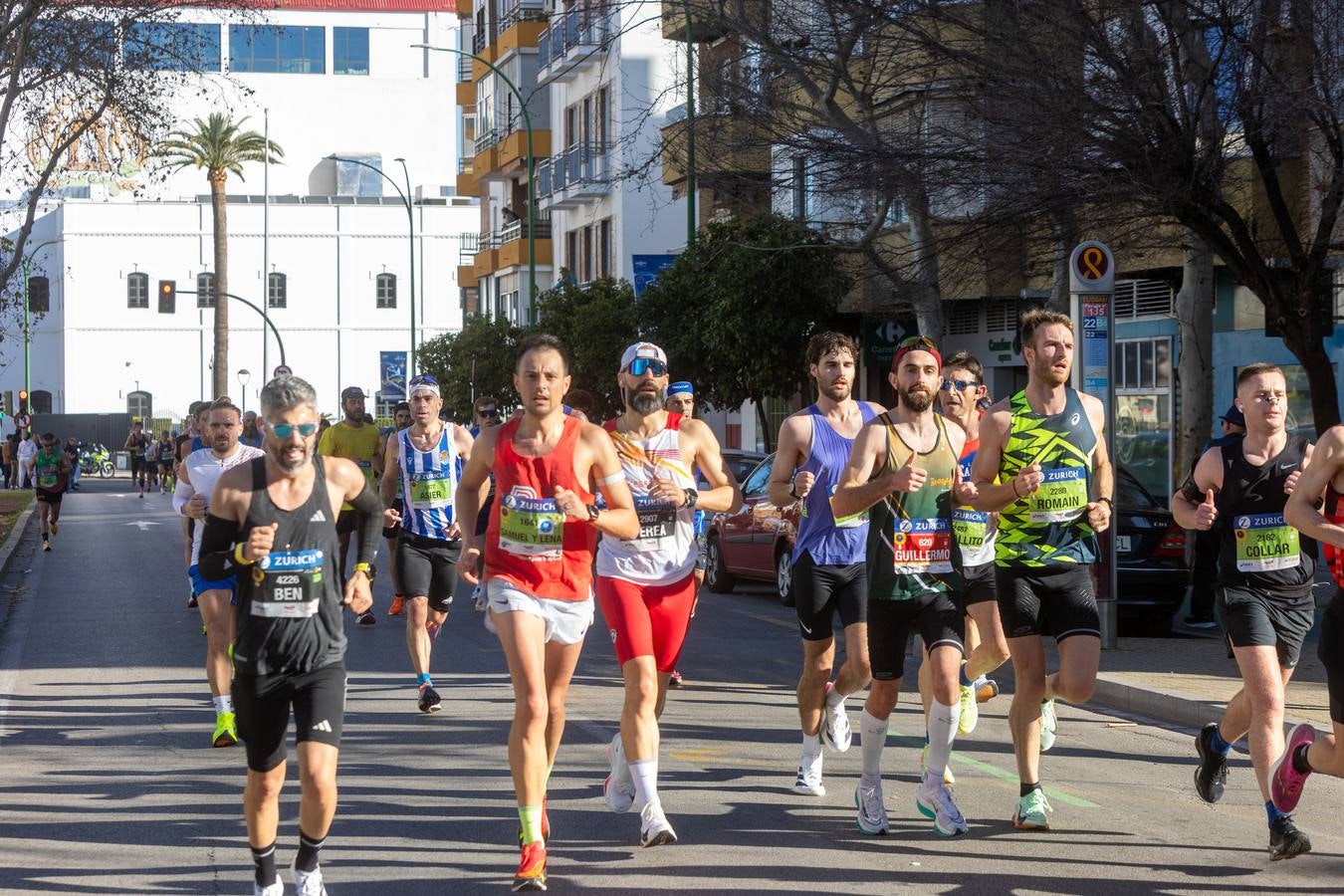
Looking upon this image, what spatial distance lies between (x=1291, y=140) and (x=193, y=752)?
36.7ft

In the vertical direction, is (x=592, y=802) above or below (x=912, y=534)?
below

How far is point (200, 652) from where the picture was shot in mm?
14195

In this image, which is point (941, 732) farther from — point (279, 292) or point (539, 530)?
point (279, 292)

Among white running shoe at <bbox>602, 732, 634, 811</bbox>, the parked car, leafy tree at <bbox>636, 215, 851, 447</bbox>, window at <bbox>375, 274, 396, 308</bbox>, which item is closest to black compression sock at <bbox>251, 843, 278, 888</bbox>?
white running shoe at <bbox>602, 732, 634, 811</bbox>

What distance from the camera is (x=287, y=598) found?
20.2 feet

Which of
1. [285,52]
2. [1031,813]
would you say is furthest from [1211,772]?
[285,52]

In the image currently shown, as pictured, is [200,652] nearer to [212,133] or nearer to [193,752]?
[193,752]

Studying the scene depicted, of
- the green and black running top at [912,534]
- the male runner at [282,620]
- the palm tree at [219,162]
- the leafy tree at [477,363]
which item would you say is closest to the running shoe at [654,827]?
the green and black running top at [912,534]

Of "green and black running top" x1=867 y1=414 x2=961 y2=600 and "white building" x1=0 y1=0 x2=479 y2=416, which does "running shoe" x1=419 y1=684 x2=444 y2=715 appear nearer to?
"green and black running top" x1=867 y1=414 x2=961 y2=600

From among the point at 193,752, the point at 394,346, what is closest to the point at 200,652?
the point at 193,752

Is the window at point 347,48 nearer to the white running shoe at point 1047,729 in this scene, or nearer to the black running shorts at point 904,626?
the white running shoe at point 1047,729

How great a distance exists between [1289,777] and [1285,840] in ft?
0.76

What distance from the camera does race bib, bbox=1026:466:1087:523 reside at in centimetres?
754

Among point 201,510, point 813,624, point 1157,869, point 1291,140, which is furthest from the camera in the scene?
point 1291,140
